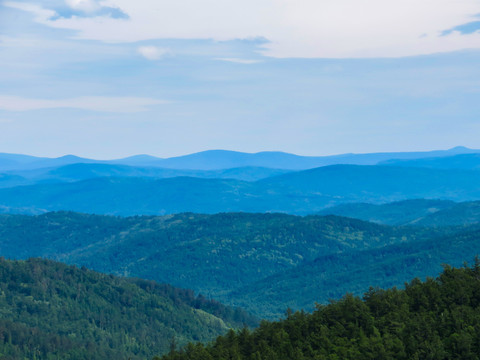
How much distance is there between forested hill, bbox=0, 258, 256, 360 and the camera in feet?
500

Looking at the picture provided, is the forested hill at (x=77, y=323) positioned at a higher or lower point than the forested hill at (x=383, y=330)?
lower

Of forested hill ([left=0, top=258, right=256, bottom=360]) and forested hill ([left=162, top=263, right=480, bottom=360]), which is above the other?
forested hill ([left=162, top=263, right=480, bottom=360])

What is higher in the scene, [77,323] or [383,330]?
Answer: [383,330]

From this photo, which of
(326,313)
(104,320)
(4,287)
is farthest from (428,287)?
(4,287)

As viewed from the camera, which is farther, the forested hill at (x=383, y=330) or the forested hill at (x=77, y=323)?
the forested hill at (x=77, y=323)

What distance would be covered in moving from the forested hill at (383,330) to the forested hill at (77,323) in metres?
83.2

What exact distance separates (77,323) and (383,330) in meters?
128

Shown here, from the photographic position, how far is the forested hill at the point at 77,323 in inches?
5994

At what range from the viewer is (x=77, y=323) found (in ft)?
582

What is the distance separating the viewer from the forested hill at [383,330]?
59156 mm

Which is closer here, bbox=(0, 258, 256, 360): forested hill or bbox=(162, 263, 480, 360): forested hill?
bbox=(162, 263, 480, 360): forested hill

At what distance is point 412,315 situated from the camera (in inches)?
2685

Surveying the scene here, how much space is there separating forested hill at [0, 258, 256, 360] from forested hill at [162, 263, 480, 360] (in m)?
83.2

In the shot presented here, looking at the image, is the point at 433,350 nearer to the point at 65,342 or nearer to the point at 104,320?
the point at 65,342
